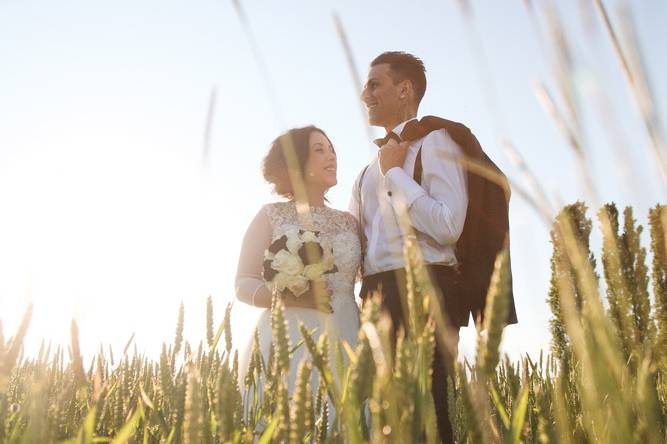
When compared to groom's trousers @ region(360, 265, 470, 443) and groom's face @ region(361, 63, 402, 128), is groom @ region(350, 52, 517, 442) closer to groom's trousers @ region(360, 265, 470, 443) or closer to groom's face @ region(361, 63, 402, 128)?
groom's trousers @ region(360, 265, 470, 443)

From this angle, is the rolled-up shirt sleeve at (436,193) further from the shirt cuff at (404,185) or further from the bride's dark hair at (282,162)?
the bride's dark hair at (282,162)

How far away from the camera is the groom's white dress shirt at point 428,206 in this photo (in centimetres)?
331

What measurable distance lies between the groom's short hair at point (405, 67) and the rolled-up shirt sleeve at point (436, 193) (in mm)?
988

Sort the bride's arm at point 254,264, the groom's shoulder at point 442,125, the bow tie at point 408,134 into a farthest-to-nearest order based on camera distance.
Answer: the bride's arm at point 254,264
the bow tie at point 408,134
the groom's shoulder at point 442,125

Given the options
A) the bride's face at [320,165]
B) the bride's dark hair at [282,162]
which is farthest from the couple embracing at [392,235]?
the bride's dark hair at [282,162]

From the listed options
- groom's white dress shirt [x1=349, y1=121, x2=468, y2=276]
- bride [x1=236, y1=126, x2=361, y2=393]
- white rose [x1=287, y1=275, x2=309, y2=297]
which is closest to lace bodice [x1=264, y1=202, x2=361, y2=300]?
bride [x1=236, y1=126, x2=361, y2=393]

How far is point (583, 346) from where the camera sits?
691 millimetres

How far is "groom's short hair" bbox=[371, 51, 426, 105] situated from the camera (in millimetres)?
4434

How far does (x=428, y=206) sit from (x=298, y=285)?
1085mm

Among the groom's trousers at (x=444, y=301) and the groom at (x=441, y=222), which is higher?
the groom at (x=441, y=222)

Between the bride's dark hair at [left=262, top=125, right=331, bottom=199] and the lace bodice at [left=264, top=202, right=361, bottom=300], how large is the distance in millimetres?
475

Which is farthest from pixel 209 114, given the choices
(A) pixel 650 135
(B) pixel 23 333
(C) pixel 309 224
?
(C) pixel 309 224

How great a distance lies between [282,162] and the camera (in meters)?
5.38

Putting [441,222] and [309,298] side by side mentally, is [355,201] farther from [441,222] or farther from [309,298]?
[441,222]
